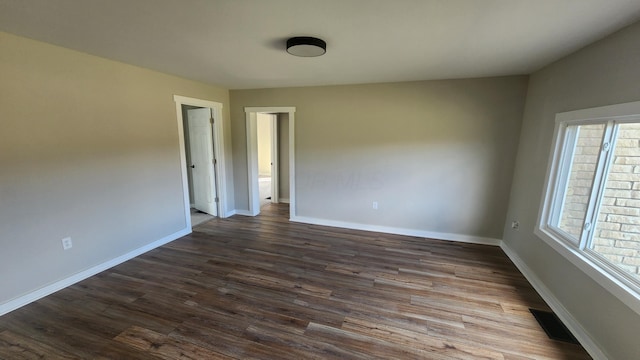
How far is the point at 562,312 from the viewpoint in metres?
2.17

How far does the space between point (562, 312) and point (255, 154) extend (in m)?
4.56

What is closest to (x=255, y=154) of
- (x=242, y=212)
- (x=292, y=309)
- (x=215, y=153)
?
(x=215, y=153)

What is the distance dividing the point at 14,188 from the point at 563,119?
4.96 m

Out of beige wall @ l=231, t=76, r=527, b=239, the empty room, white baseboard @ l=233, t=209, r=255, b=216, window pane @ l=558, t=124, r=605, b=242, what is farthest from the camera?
white baseboard @ l=233, t=209, r=255, b=216

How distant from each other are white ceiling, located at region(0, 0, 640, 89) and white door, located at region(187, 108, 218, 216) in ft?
5.31

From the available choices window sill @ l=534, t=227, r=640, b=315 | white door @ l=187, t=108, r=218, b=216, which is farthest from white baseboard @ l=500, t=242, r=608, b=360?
white door @ l=187, t=108, r=218, b=216

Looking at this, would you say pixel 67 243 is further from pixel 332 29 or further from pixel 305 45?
pixel 332 29

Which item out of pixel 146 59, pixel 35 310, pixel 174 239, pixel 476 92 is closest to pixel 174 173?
pixel 174 239

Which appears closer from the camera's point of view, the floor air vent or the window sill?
the window sill

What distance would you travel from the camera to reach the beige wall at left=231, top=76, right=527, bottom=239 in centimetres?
343

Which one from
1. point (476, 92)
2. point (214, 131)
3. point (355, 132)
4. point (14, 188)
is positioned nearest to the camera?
point (14, 188)

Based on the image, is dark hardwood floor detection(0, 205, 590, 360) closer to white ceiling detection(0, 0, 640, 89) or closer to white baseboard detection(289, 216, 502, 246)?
white baseboard detection(289, 216, 502, 246)

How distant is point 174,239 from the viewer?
374 cm

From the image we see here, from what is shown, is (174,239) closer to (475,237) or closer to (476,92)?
(475,237)
